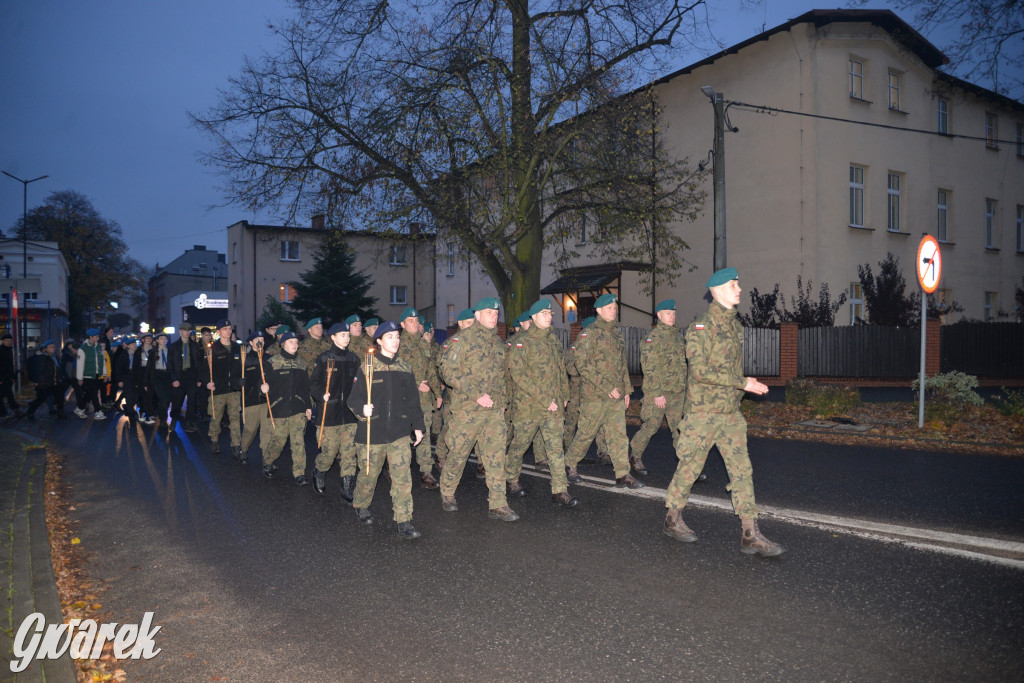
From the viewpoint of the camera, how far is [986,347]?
25219 millimetres

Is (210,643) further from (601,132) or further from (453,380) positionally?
(601,132)

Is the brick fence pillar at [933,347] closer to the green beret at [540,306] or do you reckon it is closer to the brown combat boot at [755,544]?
the green beret at [540,306]

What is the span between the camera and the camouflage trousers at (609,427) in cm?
822

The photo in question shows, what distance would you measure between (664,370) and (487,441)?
110 inches

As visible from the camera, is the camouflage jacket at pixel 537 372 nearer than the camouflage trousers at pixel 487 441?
No

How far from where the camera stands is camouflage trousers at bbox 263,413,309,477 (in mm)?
9156

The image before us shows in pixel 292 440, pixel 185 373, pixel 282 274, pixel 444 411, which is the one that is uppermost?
pixel 282 274

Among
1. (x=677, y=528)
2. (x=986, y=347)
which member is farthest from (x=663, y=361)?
(x=986, y=347)

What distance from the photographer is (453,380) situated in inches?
279

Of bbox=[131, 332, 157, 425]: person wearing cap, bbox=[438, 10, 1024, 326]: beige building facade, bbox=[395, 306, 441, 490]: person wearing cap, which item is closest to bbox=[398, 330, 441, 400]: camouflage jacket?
bbox=[395, 306, 441, 490]: person wearing cap

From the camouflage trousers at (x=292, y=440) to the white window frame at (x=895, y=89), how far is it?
1001 inches

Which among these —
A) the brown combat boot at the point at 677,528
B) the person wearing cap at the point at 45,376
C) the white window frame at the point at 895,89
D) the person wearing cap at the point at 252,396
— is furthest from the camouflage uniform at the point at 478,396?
the white window frame at the point at 895,89

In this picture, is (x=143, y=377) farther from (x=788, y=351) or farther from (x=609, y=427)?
(x=788, y=351)

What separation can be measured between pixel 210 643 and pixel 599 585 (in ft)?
7.84
